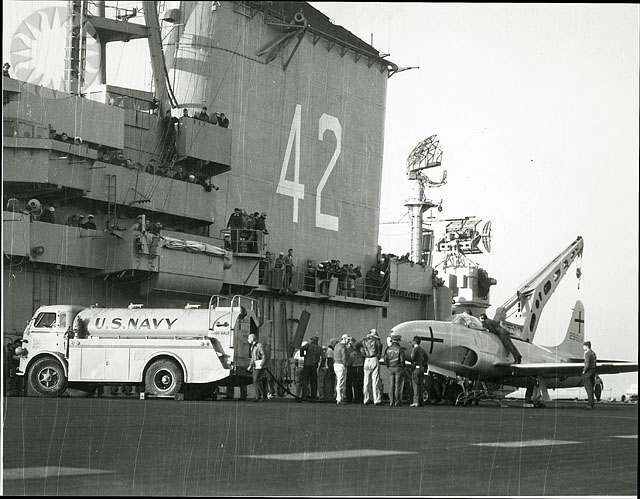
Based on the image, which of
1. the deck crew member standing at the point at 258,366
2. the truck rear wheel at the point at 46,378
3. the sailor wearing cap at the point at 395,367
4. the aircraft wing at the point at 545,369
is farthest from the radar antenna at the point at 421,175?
the aircraft wing at the point at 545,369

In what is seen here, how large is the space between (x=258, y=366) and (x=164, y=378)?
252 centimetres

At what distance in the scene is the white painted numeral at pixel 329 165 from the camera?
1230 cm

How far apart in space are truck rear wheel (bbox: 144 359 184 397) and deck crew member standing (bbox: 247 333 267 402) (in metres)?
1.86

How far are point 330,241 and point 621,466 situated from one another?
5.97 metres

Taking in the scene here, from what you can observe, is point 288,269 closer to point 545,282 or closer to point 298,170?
point 298,170

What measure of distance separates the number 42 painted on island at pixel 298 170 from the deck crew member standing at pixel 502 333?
7.41 meters

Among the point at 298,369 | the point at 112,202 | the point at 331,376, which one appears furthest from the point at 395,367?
the point at 112,202

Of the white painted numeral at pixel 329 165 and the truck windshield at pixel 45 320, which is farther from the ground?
the white painted numeral at pixel 329 165

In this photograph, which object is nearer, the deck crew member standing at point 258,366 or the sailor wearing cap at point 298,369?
the sailor wearing cap at point 298,369

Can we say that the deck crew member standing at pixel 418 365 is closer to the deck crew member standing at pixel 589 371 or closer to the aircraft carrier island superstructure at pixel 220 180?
the aircraft carrier island superstructure at pixel 220 180

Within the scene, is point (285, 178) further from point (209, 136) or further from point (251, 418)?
Result: point (251, 418)

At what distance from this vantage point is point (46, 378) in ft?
57.5

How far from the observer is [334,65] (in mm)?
13133

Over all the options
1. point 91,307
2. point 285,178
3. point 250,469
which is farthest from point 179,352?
point 250,469
